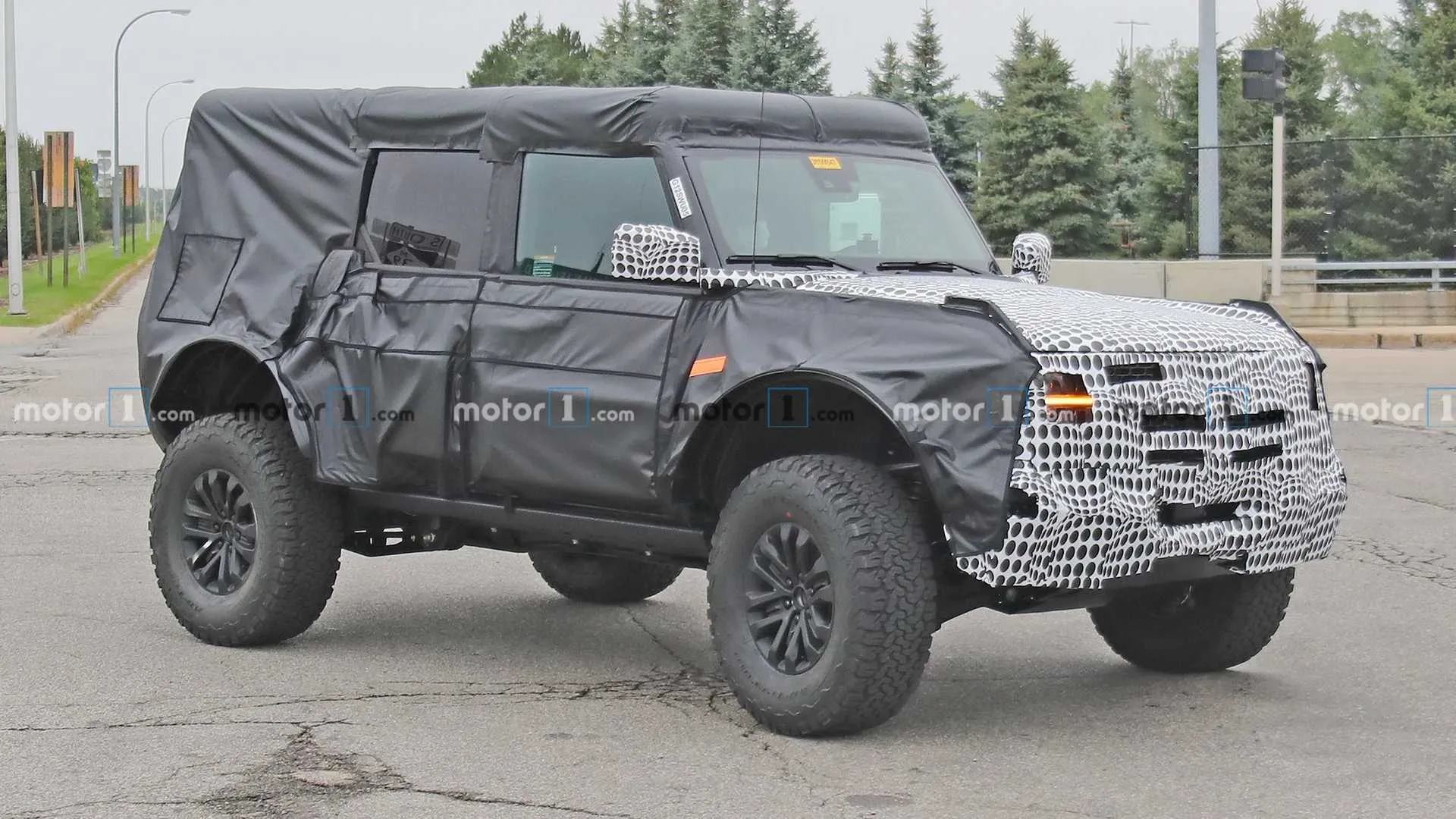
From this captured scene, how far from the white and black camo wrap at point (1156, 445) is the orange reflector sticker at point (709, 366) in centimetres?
37

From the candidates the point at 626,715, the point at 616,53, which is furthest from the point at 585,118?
the point at 616,53

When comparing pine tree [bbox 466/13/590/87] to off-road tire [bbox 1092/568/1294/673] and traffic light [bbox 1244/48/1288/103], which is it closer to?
traffic light [bbox 1244/48/1288/103]

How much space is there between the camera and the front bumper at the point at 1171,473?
5.68 m

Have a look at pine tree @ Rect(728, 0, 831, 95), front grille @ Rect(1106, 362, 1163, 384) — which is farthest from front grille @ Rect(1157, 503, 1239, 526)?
pine tree @ Rect(728, 0, 831, 95)

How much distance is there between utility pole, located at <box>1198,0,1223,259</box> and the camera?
2734cm

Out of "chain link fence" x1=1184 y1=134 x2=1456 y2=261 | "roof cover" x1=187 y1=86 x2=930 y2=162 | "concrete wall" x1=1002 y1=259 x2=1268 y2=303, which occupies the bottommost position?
"roof cover" x1=187 y1=86 x2=930 y2=162

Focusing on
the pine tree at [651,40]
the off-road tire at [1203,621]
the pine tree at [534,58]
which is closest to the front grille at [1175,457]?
the off-road tire at [1203,621]

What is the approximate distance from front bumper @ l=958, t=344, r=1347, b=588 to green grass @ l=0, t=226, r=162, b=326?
2706 centimetres

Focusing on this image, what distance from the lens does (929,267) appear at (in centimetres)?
710

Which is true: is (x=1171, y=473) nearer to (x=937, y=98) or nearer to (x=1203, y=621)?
(x=1203, y=621)

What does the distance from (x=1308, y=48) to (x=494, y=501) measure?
3516 cm

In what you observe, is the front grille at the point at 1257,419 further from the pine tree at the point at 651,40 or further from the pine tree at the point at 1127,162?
A: the pine tree at the point at 651,40

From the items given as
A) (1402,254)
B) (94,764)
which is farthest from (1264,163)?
(94,764)

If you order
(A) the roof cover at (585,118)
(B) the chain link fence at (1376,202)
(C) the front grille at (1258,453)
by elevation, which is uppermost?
(B) the chain link fence at (1376,202)
